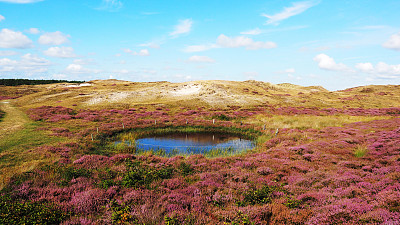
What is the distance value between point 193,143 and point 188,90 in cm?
6584

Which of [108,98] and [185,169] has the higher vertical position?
[108,98]

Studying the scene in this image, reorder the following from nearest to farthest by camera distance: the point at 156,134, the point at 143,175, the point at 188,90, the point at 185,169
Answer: the point at 143,175 → the point at 185,169 → the point at 156,134 → the point at 188,90

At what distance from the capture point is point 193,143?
81.4ft

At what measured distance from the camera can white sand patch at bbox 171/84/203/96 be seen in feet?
272

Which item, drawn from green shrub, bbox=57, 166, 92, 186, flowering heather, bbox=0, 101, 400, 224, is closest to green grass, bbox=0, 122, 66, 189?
flowering heather, bbox=0, 101, 400, 224

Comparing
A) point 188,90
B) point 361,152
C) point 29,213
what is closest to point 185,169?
point 29,213

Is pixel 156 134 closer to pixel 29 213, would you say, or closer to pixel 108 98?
pixel 29 213

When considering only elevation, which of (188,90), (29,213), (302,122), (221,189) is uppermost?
(188,90)

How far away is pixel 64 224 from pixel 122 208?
2001 millimetres

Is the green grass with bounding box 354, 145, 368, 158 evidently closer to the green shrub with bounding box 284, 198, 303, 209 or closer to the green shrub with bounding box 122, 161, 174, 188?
the green shrub with bounding box 284, 198, 303, 209

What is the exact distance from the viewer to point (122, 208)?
7867 mm

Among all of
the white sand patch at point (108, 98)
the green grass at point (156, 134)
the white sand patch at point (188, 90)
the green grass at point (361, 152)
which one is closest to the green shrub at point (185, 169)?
the green grass at point (156, 134)

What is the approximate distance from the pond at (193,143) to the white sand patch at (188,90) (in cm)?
5450

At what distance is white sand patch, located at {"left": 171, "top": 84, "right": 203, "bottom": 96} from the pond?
5450 cm
